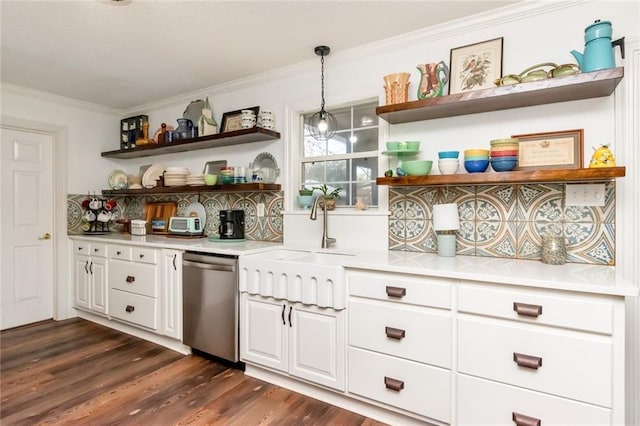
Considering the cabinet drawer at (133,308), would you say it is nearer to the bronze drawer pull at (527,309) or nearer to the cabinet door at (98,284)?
the cabinet door at (98,284)

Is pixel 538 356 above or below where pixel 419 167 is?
below

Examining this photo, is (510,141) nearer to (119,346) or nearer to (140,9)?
(140,9)

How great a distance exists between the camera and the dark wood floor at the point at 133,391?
1.98 m

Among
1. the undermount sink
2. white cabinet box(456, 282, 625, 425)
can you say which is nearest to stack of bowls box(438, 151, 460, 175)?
white cabinet box(456, 282, 625, 425)

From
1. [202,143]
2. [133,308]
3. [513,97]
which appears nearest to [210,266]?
[133,308]

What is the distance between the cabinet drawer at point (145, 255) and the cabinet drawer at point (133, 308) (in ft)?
1.08

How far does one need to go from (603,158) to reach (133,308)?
364cm

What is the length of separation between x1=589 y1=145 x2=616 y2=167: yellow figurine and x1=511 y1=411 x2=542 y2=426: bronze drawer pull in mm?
1279

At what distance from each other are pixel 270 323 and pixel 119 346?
1645 millimetres

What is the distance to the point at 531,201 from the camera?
207 cm

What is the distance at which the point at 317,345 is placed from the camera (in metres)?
2.12

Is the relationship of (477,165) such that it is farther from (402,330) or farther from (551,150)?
(402,330)

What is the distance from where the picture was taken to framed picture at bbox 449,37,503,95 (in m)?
2.15

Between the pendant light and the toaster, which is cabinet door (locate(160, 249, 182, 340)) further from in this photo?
the pendant light
